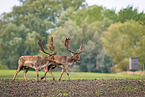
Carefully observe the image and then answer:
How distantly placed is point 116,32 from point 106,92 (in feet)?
133

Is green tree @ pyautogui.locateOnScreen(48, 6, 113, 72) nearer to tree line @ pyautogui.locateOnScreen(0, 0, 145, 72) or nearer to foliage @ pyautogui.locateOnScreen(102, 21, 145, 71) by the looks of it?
tree line @ pyautogui.locateOnScreen(0, 0, 145, 72)

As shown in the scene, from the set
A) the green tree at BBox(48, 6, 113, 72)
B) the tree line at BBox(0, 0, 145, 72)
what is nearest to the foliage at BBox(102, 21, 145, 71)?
the tree line at BBox(0, 0, 145, 72)

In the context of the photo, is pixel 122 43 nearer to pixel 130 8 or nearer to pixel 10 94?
pixel 130 8

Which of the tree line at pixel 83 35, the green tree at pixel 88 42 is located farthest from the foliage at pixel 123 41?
the green tree at pixel 88 42

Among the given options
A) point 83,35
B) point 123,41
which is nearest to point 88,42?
point 83,35

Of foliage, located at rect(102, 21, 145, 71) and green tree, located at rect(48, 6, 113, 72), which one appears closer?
foliage, located at rect(102, 21, 145, 71)

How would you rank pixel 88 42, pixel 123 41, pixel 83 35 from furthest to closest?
pixel 83 35
pixel 88 42
pixel 123 41

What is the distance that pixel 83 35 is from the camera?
59594 millimetres

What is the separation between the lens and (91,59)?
56344mm

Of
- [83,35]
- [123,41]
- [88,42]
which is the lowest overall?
[123,41]

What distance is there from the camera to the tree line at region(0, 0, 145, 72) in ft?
169

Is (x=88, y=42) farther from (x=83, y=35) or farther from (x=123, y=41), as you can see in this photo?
(x=123, y=41)

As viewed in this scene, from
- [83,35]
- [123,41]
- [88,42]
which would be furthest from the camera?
[83,35]

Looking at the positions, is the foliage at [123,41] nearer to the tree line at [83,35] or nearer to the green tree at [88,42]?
the tree line at [83,35]
